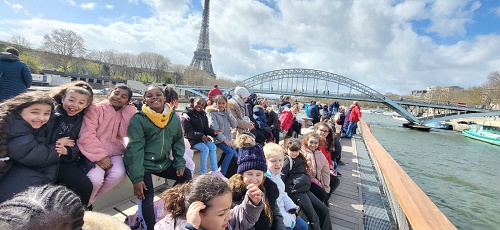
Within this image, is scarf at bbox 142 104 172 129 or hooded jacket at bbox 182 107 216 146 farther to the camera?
hooded jacket at bbox 182 107 216 146

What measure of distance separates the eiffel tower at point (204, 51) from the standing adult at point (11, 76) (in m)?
58.4

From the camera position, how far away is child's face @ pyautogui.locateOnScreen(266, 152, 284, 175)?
2.28 metres

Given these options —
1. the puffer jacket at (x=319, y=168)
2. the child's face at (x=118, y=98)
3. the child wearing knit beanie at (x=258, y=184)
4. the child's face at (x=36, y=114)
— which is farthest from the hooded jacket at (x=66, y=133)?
the puffer jacket at (x=319, y=168)

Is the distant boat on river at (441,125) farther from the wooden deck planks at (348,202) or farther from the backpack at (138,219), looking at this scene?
the backpack at (138,219)

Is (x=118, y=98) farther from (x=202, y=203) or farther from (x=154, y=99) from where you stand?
(x=202, y=203)

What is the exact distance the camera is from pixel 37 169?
1.55m

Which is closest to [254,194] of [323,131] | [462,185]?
[323,131]

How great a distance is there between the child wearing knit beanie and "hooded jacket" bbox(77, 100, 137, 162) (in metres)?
1.07

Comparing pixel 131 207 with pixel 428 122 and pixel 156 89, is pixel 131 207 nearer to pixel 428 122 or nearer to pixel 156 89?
pixel 156 89

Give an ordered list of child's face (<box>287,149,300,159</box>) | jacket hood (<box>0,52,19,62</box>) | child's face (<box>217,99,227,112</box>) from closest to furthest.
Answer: child's face (<box>287,149,300,159</box>), jacket hood (<box>0,52,19,62</box>), child's face (<box>217,99,227,112</box>)

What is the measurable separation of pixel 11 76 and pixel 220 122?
2450mm

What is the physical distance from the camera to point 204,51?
207 feet

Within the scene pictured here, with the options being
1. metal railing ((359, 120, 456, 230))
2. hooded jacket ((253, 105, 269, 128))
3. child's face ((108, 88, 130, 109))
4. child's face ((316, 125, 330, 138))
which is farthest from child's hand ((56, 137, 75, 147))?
hooded jacket ((253, 105, 269, 128))

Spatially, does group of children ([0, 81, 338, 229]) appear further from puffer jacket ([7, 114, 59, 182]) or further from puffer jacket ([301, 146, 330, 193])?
puffer jacket ([301, 146, 330, 193])
